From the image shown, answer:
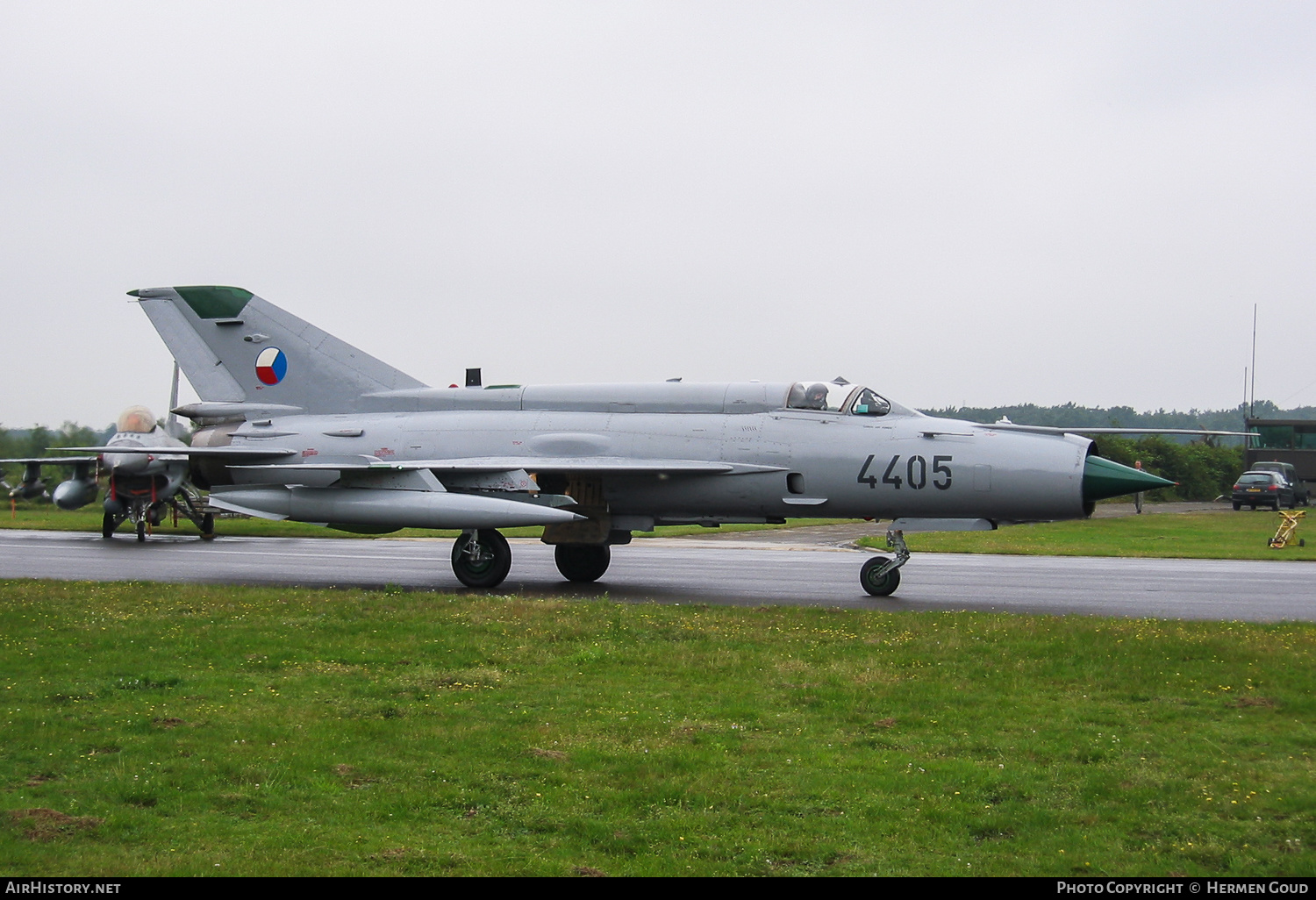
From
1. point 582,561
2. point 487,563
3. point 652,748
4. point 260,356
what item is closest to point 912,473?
point 582,561

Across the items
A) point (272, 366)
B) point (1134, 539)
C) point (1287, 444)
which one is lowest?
point (1134, 539)

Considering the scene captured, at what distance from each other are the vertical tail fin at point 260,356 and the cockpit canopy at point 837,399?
19.9 ft

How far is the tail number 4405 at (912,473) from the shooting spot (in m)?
13.8

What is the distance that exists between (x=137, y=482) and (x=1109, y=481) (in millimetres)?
21408

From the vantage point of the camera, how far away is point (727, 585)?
15531mm

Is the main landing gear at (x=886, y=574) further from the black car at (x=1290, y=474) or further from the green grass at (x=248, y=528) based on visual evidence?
the black car at (x=1290, y=474)

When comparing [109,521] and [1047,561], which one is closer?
[1047,561]

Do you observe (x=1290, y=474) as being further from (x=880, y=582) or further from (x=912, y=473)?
(x=912, y=473)

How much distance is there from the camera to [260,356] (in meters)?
17.1

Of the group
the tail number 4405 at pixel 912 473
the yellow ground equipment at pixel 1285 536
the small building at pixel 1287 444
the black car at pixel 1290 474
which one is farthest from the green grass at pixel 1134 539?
the small building at pixel 1287 444

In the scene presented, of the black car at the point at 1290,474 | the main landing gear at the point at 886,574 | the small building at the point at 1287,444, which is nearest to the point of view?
the main landing gear at the point at 886,574
